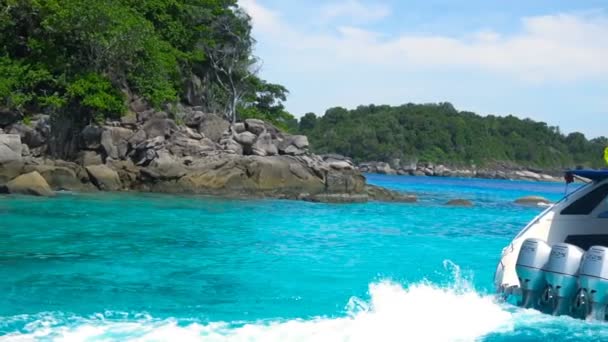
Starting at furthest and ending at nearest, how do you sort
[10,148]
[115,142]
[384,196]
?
[384,196]
[115,142]
[10,148]

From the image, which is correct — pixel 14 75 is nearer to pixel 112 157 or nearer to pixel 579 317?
pixel 112 157

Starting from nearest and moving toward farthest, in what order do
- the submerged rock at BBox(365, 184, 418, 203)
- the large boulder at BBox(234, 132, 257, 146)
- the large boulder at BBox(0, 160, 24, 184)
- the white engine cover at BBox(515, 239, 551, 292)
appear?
the white engine cover at BBox(515, 239, 551, 292) → the large boulder at BBox(0, 160, 24, 184) → the submerged rock at BBox(365, 184, 418, 203) → the large boulder at BBox(234, 132, 257, 146)

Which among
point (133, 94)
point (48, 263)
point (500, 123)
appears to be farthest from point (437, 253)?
point (500, 123)

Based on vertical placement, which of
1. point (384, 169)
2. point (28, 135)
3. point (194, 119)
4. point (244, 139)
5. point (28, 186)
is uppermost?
→ point (194, 119)

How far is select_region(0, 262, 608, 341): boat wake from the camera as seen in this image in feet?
28.5

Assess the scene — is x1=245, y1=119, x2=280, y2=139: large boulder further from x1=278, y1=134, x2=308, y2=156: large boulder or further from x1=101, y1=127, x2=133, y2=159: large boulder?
x1=101, y1=127, x2=133, y2=159: large boulder

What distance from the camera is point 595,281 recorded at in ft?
28.1

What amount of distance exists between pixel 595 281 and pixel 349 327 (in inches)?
134

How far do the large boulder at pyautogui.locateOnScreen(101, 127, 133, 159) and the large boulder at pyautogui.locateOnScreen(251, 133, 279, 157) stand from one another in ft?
22.0

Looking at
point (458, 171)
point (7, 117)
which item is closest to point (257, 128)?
point (7, 117)

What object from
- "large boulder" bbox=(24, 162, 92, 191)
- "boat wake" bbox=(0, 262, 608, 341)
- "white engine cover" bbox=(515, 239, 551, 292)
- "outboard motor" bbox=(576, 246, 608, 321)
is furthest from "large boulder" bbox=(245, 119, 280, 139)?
"outboard motor" bbox=(576, 246, 608, 321)

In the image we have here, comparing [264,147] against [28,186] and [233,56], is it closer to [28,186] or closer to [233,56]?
[233,56]

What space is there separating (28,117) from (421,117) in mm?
117524

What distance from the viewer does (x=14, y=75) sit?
3228 centimetres
